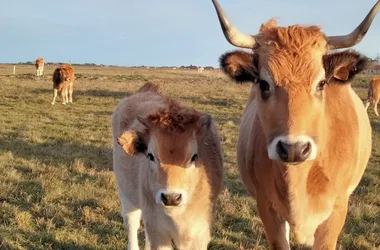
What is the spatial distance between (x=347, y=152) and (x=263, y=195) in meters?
0.94

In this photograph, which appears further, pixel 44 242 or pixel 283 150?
pixel 44 242

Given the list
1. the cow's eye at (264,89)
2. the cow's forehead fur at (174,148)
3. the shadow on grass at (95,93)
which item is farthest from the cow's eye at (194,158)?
the shadow on grass at (95,93)

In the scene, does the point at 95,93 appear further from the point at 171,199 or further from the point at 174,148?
the point at 171,199

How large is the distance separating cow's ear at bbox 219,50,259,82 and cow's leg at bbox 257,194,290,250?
142cm

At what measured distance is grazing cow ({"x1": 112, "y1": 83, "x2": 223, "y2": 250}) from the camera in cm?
416

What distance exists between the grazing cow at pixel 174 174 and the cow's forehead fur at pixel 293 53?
3.95 ft

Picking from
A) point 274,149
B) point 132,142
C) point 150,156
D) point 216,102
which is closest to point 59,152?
point 132,142

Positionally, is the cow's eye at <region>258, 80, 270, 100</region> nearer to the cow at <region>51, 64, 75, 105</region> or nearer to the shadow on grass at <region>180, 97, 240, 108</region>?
the shadow on grass at <region>180, 97, 240, 108</region>

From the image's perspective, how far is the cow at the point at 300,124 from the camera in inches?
127

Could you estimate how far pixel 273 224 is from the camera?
448cm

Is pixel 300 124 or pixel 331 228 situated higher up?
pixel 300 124

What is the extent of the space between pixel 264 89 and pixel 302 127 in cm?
52

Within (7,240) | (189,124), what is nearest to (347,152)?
(189,124)

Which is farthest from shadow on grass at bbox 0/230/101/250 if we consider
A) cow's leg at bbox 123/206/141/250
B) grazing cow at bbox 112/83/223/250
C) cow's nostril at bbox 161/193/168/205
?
cow's nostril at bbox 161/193/168/205
